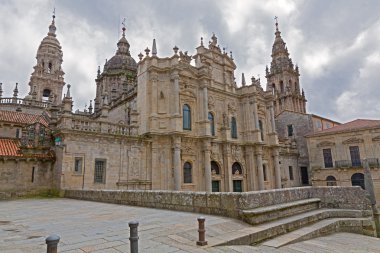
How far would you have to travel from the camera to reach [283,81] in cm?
5753

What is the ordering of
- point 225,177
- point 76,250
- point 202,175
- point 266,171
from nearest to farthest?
point 76,250, point 202,175, point 225,177, point 266,171

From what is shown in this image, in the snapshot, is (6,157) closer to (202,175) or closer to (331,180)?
(202,175)

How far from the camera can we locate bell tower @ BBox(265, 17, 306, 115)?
55625mm

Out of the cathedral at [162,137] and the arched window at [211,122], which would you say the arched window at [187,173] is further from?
the arched window at [211,122]

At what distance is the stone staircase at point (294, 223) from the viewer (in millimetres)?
6133

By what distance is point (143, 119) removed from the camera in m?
22.0

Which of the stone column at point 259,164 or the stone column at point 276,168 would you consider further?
the stone column at point 276,168

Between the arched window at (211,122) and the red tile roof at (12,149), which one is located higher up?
the arched window at (211,122)

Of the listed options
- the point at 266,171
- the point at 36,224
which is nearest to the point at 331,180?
the point at 266,171

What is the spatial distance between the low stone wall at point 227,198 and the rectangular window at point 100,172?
381 cm

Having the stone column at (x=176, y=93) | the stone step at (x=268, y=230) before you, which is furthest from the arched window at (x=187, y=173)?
the stone step at (x=268, y=230)

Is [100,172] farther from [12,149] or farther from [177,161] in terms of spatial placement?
[177,161]

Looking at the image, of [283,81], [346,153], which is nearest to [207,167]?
[346,153]

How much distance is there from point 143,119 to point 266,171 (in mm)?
17079
